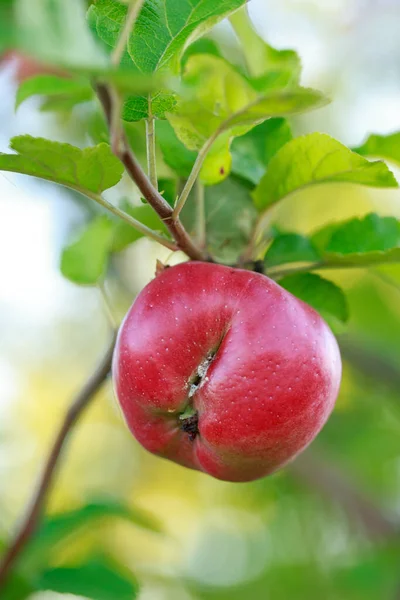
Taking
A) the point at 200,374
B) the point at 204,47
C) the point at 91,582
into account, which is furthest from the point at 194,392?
the point at 91,582

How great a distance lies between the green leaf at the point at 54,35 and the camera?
1.41 ft

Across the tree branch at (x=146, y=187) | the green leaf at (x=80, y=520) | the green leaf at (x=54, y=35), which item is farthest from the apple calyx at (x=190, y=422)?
the green leaf at (x=80, y=520)

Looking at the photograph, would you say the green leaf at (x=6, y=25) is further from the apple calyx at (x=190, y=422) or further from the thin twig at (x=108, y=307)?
the thin twig at (x=108, y=307)

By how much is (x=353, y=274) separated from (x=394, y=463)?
778 millimetres

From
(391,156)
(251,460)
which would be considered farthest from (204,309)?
(391,156)

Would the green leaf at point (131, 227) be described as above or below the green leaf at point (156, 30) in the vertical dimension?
below

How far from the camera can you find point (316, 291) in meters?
0.93

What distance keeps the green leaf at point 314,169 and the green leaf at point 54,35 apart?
0.40 metres

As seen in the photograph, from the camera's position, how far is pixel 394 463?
2.86 metres

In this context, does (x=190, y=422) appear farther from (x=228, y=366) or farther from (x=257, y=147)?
(x=257, y=147)

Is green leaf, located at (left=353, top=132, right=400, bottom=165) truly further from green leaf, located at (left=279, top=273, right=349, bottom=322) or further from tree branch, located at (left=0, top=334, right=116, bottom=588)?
tree branch, located at (left=0, top=334, right=116, bottom=588)

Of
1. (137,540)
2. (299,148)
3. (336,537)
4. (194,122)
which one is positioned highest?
(299,148)

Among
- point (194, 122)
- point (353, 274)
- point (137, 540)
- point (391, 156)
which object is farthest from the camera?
point (137, 540)

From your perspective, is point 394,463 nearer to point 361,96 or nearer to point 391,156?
point 361,96
